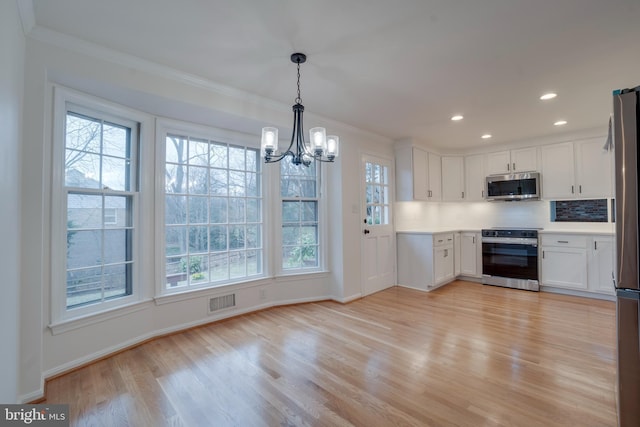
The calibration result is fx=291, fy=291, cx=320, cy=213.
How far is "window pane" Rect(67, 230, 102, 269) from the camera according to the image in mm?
2408

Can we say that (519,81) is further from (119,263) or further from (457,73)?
(119,263)

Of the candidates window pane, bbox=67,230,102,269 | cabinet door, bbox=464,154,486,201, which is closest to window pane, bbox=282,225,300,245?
window pane, bbox=67,230,102,269

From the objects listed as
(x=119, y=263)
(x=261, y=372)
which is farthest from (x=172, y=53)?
(x=261, y=372)

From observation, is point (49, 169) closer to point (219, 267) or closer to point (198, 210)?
point (198, 210)

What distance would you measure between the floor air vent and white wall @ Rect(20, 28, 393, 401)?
3.0 inches

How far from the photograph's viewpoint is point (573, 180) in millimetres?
4434

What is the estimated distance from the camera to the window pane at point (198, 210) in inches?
128

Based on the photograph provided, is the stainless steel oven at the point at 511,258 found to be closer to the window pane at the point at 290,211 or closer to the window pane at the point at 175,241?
the window pane at the point at 290,211

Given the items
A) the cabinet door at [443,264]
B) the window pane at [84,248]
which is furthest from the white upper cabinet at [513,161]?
the window pane at [84,248]

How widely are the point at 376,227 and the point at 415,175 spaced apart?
1.12m

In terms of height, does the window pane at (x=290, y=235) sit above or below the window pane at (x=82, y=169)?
below

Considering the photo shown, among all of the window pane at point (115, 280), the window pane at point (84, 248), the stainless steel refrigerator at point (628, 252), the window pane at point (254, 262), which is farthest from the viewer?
the window pane at point (254, 262)

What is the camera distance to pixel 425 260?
464 cm

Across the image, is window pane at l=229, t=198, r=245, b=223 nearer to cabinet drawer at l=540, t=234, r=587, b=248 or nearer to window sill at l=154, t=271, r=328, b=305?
A: window sill at l=154, t=271, r=328, b=305
